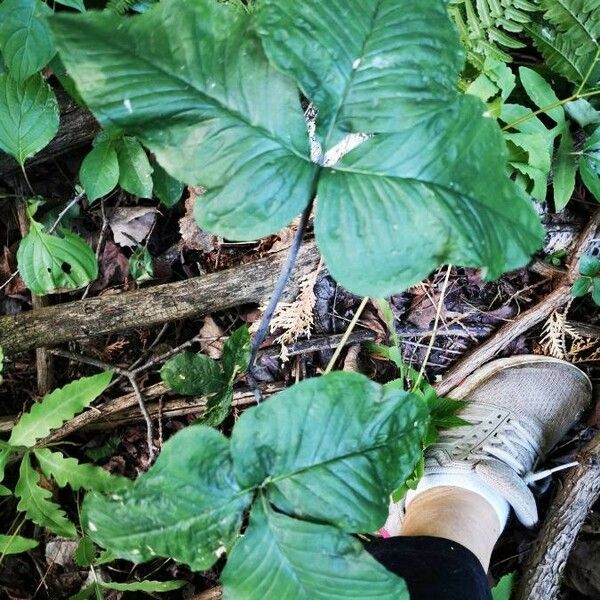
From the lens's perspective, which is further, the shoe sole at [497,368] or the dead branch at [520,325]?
the shoe sole at [497,368]

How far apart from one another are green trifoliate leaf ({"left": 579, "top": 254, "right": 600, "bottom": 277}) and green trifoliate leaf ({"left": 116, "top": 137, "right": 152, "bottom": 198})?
1487mm

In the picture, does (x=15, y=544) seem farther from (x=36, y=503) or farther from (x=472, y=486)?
(x=472, y=486)

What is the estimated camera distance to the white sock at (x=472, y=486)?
220 centimetres

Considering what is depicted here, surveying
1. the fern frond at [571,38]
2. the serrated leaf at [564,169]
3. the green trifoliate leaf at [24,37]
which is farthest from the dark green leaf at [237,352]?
the fern frond at [571,38]

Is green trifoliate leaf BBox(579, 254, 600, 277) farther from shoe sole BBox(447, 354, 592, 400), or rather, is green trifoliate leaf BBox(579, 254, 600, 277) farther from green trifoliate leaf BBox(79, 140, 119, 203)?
green trifoliate leaf BBox(79, 140, 119, 203)

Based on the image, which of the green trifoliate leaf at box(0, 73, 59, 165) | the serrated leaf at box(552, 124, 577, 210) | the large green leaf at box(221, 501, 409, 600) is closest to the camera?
the large green leaf at box(221, 501, 409, 600)

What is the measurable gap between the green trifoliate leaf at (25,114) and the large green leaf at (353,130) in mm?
940

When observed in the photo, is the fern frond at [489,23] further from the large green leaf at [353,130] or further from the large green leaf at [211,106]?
the large green leaf at [211,106]

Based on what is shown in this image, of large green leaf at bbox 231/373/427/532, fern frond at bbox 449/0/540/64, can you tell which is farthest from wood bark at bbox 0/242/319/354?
large green leaf at bbox 231/373/427/532

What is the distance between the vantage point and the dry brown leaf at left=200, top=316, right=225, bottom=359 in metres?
2.26

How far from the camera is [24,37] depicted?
1.55 m

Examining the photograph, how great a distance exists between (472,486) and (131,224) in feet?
5.15

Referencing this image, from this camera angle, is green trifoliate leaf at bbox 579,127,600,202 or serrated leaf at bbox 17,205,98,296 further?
green trifoliate leaf at bbox 579,127,600,202

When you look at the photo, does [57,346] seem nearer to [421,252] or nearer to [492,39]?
[421,252]
